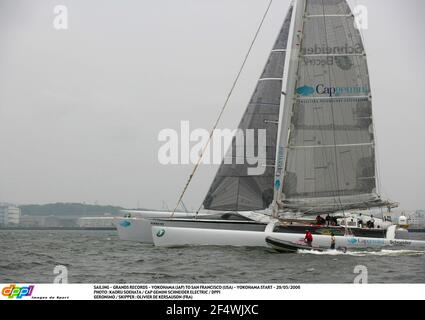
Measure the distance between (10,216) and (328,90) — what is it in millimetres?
134989

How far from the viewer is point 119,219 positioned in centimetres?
3566

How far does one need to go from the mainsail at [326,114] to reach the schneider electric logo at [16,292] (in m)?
23.2

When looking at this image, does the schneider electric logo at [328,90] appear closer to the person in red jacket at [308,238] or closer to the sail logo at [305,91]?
the sail logo at [305,91]

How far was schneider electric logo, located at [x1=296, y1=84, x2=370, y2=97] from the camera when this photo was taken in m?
33.7

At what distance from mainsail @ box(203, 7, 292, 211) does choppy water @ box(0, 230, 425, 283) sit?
3876 millimetres

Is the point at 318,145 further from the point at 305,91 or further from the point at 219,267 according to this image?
the point at 219,267

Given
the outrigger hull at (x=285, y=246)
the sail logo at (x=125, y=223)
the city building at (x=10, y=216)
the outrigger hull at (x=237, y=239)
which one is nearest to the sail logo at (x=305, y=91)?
the outrigger hull at (x=237, y=239)

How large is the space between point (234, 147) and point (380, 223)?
9.22 metres

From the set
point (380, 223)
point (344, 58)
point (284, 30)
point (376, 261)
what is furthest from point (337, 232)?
point (284, 30)

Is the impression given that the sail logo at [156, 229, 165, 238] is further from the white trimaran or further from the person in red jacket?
the person in red jacket

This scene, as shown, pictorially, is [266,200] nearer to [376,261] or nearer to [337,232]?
[337,232]

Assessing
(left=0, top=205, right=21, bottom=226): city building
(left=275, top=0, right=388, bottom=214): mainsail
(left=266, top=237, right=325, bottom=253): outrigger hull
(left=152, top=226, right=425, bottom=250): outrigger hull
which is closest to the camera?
(left=266, top=237, right=325, bottom=253): outrigger hull

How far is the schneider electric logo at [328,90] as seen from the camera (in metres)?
33.7

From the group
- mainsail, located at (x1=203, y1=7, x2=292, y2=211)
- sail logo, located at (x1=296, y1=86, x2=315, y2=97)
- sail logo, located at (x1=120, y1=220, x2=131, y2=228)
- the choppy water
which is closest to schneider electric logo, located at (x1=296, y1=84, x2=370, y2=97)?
sail logo, located at (x1=296, y1=86, x2=315, y2=97)
